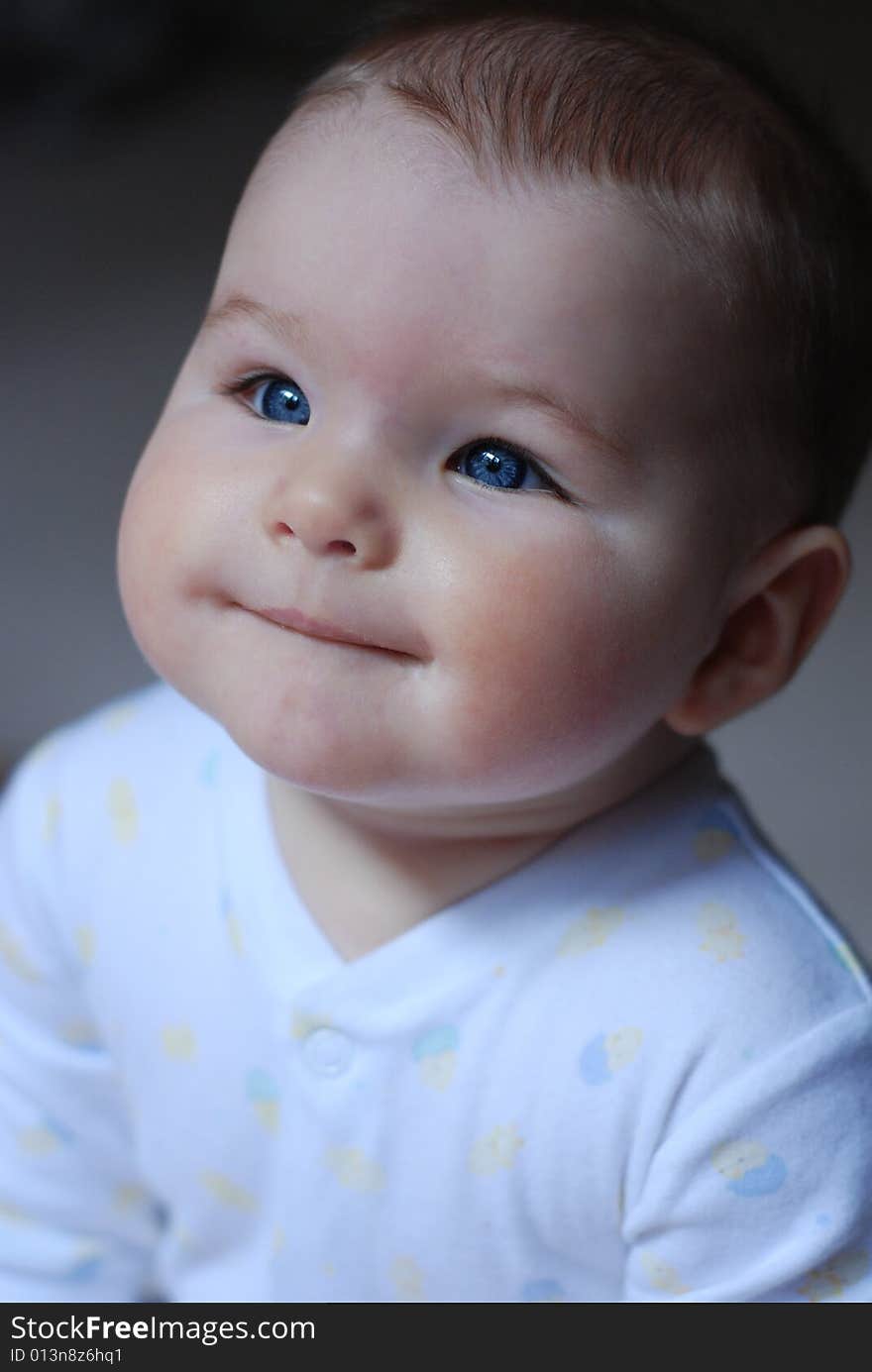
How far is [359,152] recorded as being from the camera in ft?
2.14

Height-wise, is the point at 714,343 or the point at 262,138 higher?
the point at 714,343

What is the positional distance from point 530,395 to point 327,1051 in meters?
0.32

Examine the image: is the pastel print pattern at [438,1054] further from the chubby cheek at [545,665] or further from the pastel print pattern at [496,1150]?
the chubby cheek at [545,665]

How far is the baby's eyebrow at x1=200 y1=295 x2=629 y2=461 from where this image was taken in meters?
0.62

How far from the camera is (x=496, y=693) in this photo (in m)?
0.64

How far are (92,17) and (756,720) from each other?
0.98 m

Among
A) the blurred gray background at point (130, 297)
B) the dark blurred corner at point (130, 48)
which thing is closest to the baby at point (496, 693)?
the blurred gray background at point (130, 297)

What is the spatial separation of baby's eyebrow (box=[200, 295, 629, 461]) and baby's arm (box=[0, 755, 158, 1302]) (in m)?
0.35

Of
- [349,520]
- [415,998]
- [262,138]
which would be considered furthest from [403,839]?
[262,138]

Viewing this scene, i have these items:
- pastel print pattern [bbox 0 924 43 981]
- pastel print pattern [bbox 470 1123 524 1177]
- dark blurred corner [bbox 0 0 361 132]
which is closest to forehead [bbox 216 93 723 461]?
pastel print pattern [bbox 470 1123 524 1177]

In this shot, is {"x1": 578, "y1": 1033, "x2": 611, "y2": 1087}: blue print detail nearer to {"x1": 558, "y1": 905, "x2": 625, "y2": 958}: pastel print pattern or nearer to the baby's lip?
{"x1": 558, "y1": 905, "x2": 625, "y2": 958}: pastel print pattern

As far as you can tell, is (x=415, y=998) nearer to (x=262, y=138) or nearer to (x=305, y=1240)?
(x=305, y=1240)

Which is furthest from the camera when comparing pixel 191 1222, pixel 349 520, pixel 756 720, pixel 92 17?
pixel 92 17
